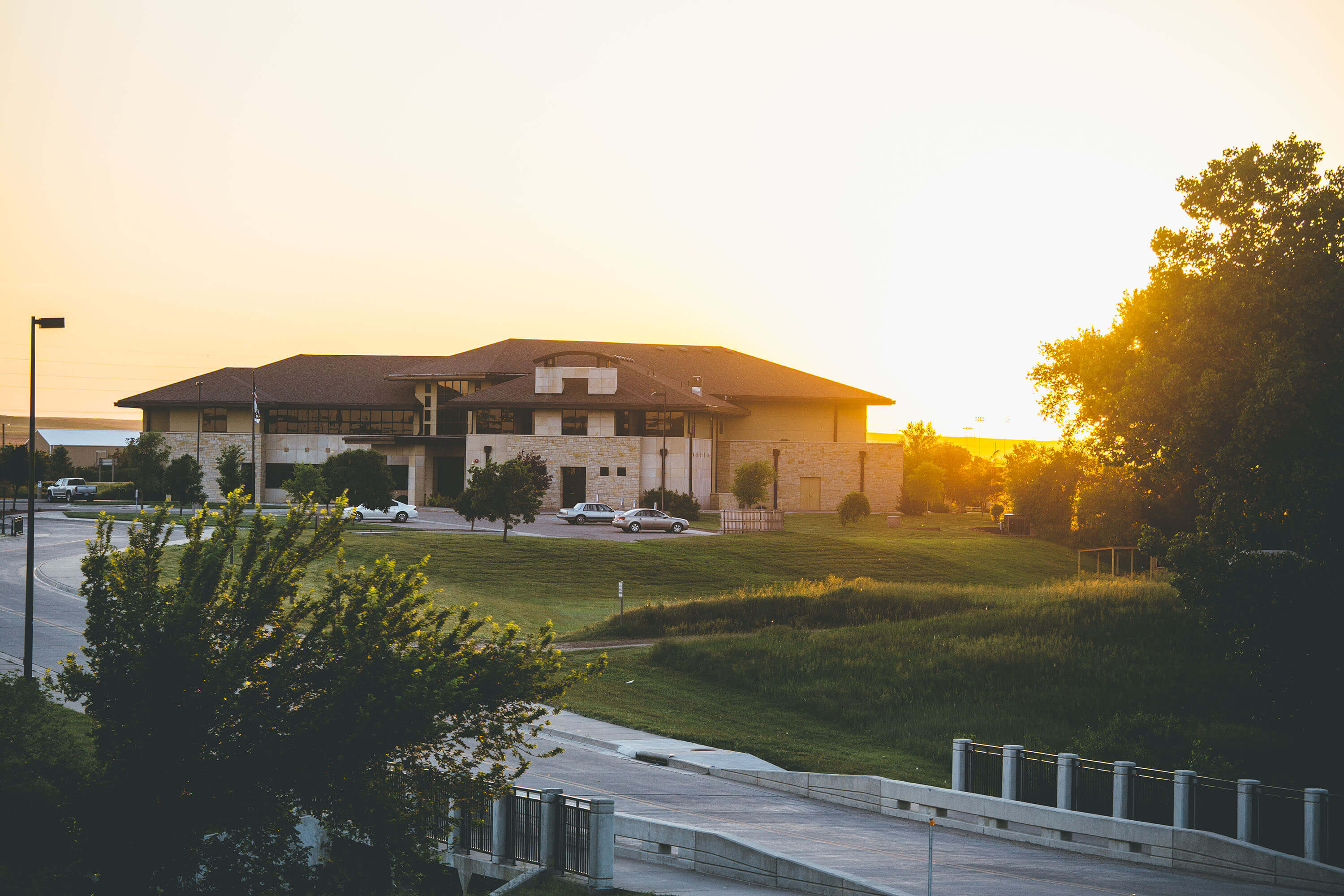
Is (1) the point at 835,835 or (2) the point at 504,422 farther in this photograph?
(2) the point at 504,422

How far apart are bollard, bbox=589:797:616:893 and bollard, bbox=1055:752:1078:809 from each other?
8.30m

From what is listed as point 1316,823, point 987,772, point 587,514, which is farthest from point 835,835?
point 587,514

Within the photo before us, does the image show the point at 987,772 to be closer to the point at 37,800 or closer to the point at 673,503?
the point at 37,800

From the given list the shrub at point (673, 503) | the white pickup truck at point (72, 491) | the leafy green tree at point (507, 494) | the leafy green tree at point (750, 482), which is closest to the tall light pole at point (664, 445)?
the shrub at point (673, 503)

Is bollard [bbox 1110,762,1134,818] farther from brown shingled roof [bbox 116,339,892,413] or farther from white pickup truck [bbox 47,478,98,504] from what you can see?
white pickup truck [bbox 47,478,98,504]

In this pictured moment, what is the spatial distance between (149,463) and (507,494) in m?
30.6

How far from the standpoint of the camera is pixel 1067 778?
57.4ft

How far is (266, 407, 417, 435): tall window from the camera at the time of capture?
256 ft

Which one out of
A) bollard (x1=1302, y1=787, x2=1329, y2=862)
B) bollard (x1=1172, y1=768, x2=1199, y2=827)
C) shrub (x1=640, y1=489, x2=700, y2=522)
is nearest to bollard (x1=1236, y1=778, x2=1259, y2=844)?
bollard (x1=1172, y1=768, x2=1199, y2=827)

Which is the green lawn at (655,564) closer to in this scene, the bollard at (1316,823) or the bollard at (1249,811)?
the bollard at (1249,811)

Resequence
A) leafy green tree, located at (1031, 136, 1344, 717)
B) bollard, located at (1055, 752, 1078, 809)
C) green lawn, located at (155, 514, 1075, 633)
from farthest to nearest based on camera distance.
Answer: green lawn, located at (155, 514, 1075, 633) < leafy green tree, located at (1031, 136, 1344, 717) < bollard, located at (1055, 752, 1078, 809)

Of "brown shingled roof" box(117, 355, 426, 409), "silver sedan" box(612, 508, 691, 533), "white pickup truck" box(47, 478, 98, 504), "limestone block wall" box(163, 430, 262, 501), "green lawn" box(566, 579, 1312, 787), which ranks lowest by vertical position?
"green lawn" box(566, 579, 1312, 787)

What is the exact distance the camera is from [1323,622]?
20656 mm

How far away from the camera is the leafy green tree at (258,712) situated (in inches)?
418
